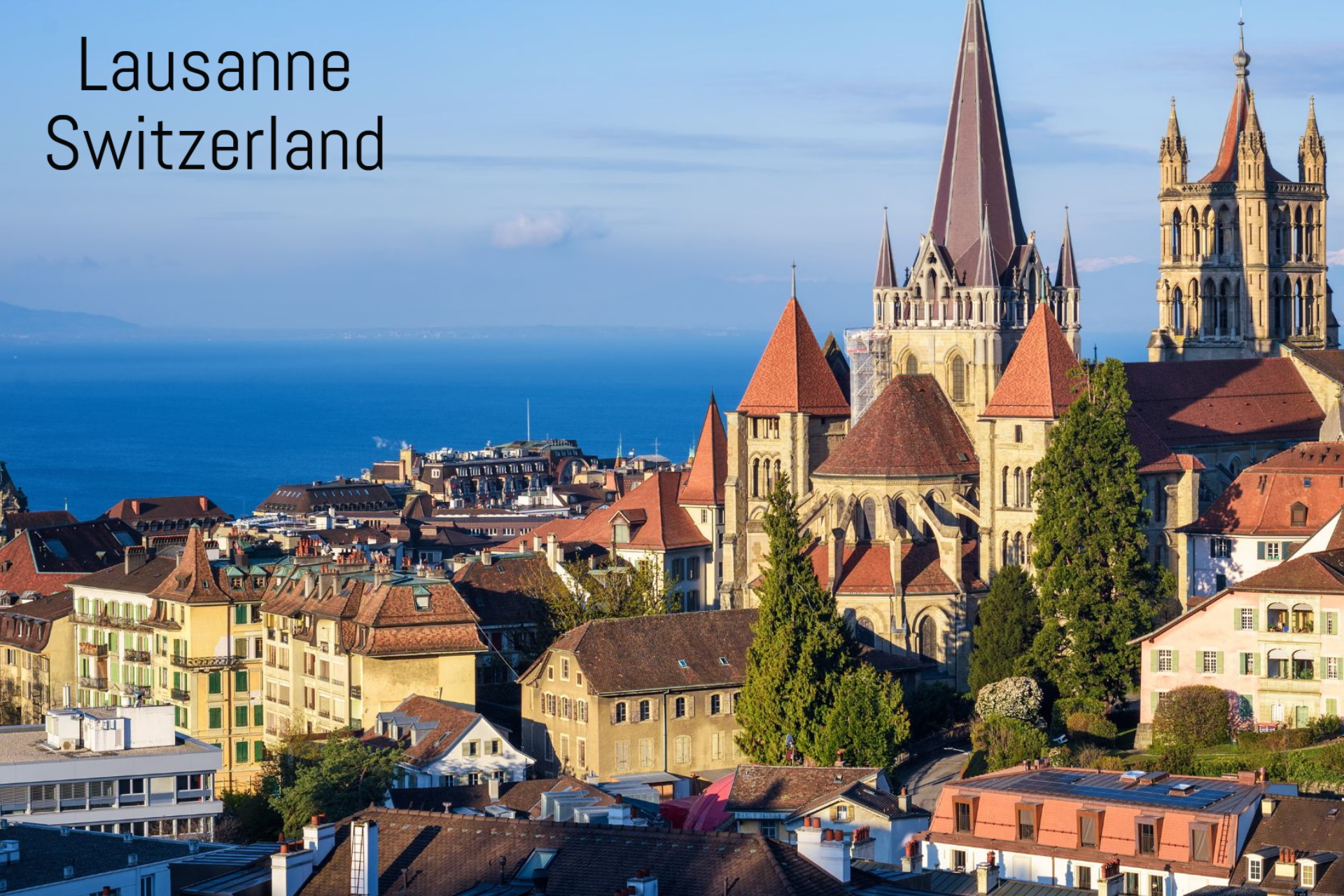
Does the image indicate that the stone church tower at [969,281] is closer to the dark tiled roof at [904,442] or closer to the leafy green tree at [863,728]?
the dark tiled roof at [904,442]

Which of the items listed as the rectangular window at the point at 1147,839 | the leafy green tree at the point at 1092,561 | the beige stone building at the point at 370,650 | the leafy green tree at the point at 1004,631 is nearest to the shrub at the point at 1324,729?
the leafy green tree at the point at 1092,561

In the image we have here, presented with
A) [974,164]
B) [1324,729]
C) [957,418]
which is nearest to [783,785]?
[1324,729]

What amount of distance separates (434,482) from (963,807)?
145062 mm

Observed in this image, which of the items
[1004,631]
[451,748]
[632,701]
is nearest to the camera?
[451,748]

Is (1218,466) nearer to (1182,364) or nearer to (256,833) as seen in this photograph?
(1182,364)

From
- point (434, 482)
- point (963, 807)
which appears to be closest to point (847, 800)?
point (963, 807)

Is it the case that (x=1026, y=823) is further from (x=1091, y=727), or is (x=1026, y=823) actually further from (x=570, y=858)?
(x=1091, y=727)

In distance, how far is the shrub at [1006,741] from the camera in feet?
238

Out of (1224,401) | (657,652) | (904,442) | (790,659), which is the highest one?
(1224,401)

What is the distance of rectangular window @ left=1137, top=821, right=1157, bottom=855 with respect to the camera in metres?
52.8

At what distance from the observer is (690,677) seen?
80188 millimetres

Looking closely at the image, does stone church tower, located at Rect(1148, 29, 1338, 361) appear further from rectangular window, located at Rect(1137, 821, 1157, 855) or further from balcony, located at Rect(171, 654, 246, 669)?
rectangular window, located at Rect(1137, 821, 1157, 855)

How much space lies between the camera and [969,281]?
107188 mm

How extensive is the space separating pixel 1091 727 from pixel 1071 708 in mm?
1752
